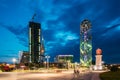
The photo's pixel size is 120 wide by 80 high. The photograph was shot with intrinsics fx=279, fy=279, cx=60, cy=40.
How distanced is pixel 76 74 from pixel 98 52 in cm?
12185

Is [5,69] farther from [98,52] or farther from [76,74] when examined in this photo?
[98,52]

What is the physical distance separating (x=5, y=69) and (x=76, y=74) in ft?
192

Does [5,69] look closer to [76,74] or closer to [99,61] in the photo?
[76,74]

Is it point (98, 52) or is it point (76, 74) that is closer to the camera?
point (76, 74)

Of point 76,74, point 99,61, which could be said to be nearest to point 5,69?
point 76,74

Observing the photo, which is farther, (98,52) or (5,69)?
(98,52)

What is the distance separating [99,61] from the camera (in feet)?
557

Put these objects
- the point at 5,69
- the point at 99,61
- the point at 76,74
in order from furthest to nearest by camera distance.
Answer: the point at 99,61
the point at 5,69
the point at 76,74

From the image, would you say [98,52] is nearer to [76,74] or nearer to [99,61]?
[99,61]

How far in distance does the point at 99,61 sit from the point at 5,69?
77.3 m

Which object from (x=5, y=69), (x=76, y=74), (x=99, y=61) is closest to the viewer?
(x=76, y=74)

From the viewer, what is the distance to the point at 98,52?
17350 cm

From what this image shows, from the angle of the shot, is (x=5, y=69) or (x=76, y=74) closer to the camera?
(x=76, y=74)

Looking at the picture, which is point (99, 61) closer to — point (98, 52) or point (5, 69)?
point (98, 52)
